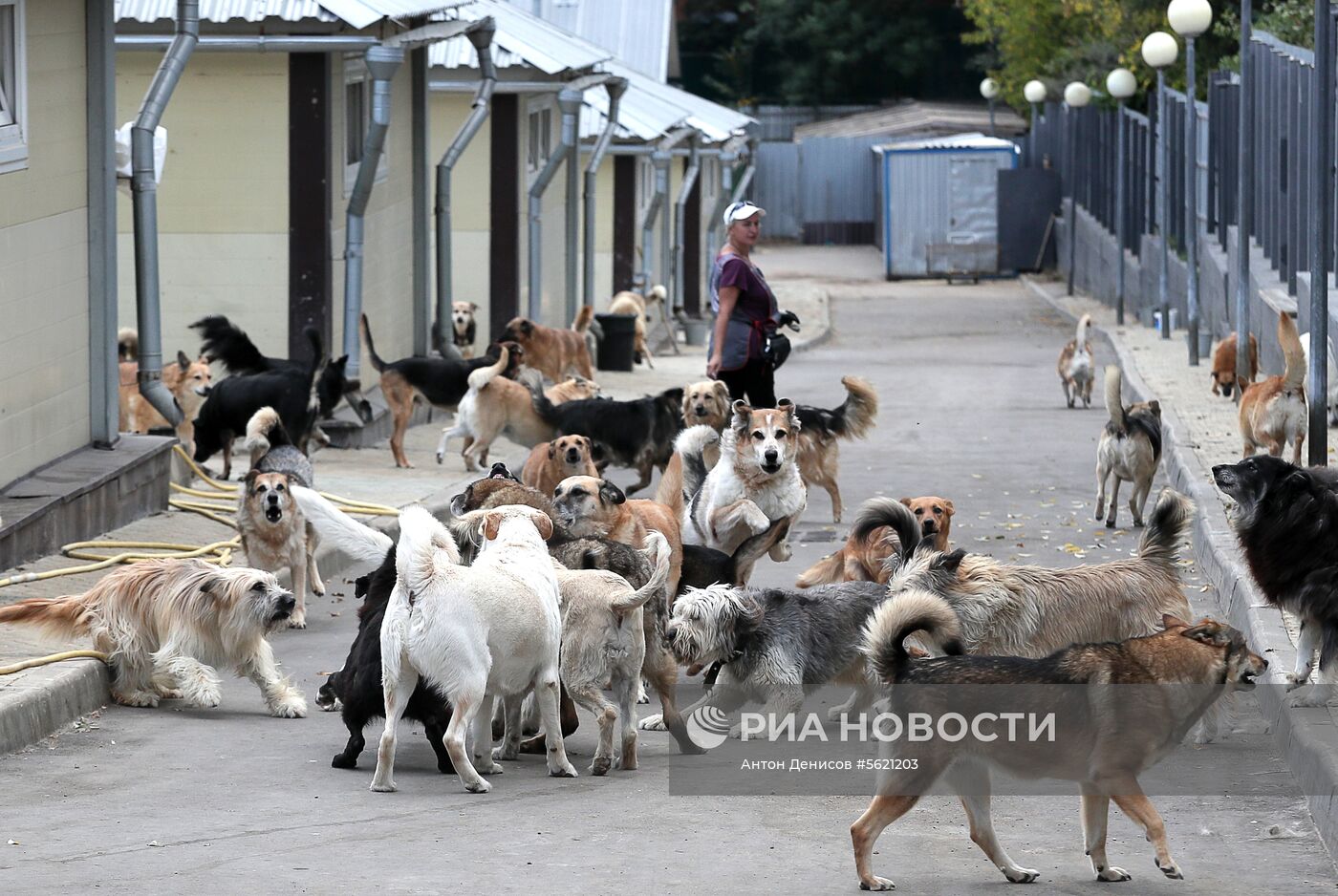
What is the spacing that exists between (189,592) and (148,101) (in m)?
5.45

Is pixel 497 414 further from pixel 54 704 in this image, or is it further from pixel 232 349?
pixel 54 704

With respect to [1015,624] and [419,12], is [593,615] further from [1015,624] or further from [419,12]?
[419,12]

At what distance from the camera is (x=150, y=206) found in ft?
40.9

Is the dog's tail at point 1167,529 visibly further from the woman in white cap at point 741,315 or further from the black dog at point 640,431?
the black dog at point 640,431

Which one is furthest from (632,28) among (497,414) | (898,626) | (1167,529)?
(898,626)

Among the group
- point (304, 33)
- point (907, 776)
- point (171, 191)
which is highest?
point (304, 33)

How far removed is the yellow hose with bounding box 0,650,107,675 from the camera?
24.9 feet

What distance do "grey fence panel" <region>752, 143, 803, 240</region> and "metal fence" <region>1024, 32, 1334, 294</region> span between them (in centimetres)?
1441

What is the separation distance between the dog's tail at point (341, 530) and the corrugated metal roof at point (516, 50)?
1177 centimetres

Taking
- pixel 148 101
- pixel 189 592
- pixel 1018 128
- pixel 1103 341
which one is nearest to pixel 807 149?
pixel 1018 128

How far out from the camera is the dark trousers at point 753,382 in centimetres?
1300

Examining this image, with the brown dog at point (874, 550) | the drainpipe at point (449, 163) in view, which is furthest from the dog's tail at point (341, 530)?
the drainpipe at point (449, 163)

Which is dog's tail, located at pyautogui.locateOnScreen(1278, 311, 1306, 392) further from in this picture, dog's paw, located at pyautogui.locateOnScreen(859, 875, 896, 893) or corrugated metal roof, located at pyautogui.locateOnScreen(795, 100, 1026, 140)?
corrugated metal roof, located at pyautogui.locateOnScreen(795, 100, 1026, 140)

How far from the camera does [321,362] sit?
15.1 m
